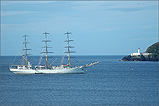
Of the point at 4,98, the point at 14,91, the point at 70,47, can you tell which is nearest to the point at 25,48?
the point at 70,47

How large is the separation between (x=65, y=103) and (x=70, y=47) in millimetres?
66920

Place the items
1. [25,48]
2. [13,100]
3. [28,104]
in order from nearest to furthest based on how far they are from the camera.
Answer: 1. [28,104]
2. [13,100]
3. [25,48]

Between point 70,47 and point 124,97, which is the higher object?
point 70,47

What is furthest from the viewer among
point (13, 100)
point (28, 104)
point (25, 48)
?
point (25, 48)

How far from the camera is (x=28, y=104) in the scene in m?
49.7

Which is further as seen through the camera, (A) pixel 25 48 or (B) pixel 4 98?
(A) pixel 25 48

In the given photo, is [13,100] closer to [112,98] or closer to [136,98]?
[112,98]

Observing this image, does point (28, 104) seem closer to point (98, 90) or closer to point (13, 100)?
point (13, 100)

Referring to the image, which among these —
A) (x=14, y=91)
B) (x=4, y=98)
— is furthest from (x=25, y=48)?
(x=4, y=98)

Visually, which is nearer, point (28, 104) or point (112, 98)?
point (28, 104)

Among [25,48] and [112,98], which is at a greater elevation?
[25,48]

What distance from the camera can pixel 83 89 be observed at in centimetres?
6562

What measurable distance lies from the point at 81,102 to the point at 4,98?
12754 mm

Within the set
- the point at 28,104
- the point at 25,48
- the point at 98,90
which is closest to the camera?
the point at 28,104
